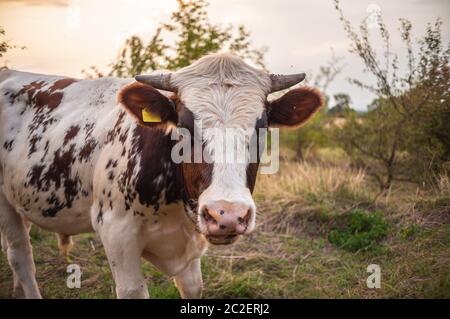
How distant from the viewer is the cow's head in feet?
9.17

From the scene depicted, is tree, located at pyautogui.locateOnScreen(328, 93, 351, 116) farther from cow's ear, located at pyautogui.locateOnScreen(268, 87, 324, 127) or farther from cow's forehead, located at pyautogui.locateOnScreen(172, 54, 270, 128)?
cow's forehead, located at pyautogui.locateOnScreen(172, 54, 270, 128)

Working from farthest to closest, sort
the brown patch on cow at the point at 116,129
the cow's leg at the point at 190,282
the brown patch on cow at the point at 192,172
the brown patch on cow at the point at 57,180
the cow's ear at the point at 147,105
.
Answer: the cow's leg at the point at 190,282 < the brown patch on cow at the point at 57,180 < the brown patch on cow at the point at 116,129 < the cow's ear at the point at 147,105 < the brown patch on cow at the point at 192,172

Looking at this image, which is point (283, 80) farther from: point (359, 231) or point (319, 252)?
point (359, 231)

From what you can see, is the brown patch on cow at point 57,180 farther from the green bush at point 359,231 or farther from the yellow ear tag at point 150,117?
the green bush at point 359,231

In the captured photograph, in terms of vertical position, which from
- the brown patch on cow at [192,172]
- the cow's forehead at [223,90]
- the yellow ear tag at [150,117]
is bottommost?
the brown patch on cow at [192,172]

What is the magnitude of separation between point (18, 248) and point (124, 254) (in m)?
1.81

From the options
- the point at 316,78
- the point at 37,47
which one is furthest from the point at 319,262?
the point at 316,78

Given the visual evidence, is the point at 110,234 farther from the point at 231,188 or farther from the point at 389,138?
the point at 389,138

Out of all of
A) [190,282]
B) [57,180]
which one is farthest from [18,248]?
[190,282]

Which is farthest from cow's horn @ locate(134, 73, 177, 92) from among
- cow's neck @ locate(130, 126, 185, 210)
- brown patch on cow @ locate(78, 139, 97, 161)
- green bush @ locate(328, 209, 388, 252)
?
green bush @ locate(328, 209, 388, 252)

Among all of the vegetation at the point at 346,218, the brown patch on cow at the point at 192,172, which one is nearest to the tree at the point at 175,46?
the vegetation at the point at 346,218

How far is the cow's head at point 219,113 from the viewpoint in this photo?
110 inches

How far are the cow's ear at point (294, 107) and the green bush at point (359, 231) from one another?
2.31m

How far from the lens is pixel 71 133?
4.23 meters
